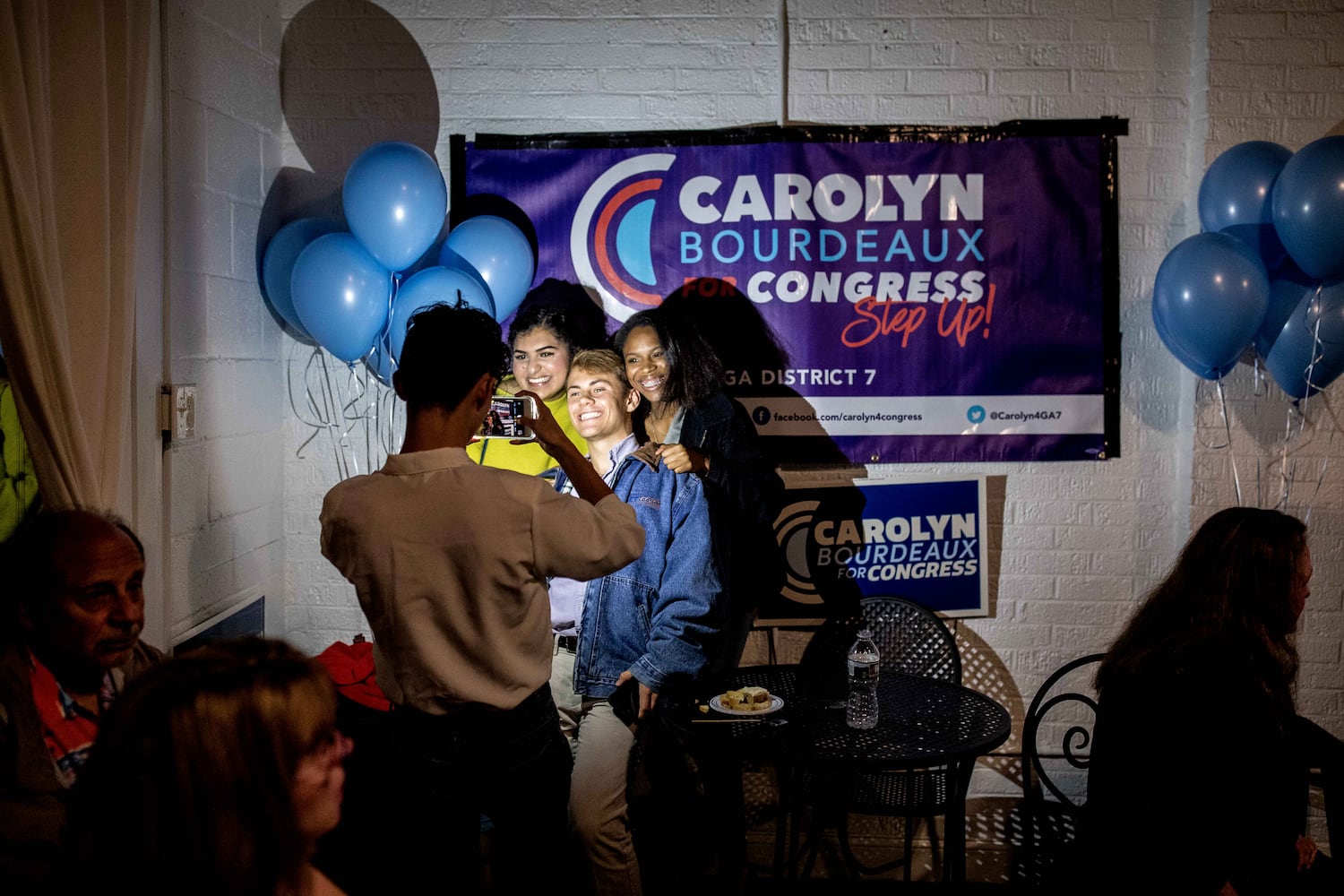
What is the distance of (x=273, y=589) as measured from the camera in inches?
135

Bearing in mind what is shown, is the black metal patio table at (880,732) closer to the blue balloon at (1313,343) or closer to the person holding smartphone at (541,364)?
the person holding smartphone at (541,364)

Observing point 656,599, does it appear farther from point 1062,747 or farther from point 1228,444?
point 1228,444

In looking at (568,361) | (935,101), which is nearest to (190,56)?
(568,361)

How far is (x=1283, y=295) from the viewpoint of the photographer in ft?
9.82

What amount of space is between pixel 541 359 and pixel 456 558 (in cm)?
152

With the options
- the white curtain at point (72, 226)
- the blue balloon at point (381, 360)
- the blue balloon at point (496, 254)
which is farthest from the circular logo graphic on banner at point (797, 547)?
the white curtain at point (72, 226)

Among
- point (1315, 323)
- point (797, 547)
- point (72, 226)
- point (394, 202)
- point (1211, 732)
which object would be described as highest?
point (394, 202)

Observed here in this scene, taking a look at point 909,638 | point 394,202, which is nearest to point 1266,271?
point 909,638

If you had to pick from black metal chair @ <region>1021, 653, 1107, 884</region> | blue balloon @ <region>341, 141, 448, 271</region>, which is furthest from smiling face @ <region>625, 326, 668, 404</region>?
black metal chair @ <region>1021, 653, 1107, 884</region>

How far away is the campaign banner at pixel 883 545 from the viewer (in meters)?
3.41

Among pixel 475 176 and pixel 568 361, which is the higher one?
pixel 475 176

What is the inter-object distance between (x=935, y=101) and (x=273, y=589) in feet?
9.40

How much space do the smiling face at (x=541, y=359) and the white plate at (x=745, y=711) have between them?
123 cm

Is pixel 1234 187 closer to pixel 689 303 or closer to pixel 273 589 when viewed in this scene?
pixel 689 303
